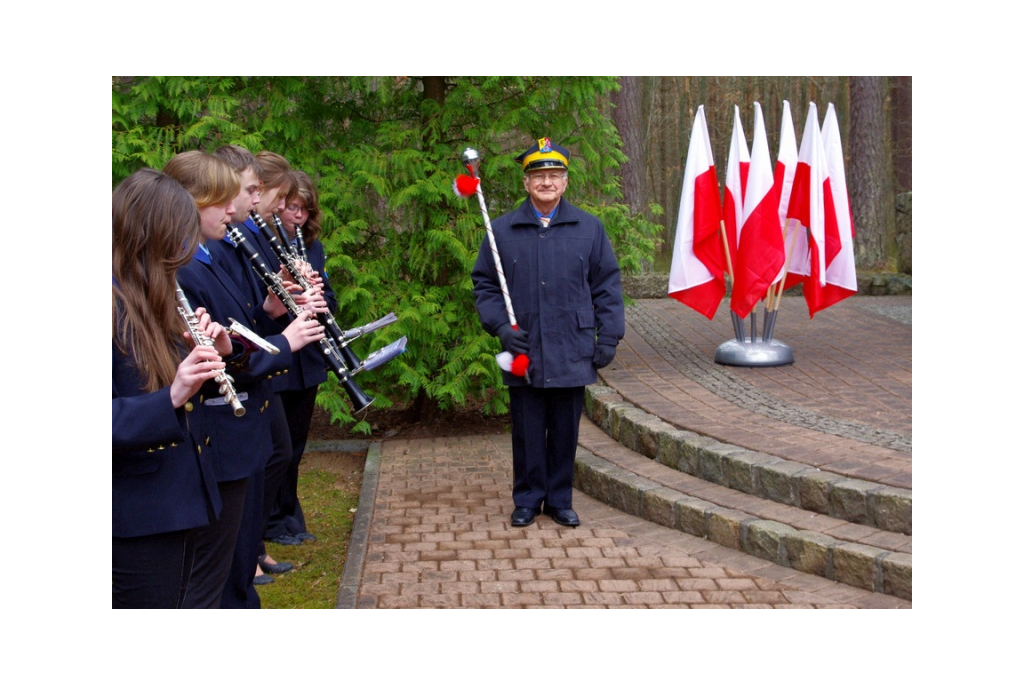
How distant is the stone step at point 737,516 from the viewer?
191 inches

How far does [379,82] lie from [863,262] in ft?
26.7

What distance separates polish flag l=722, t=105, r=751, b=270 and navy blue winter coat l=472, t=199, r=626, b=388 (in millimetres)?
2779

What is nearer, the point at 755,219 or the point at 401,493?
the point at 401,493

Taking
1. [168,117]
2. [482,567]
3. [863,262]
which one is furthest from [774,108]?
[482,567]

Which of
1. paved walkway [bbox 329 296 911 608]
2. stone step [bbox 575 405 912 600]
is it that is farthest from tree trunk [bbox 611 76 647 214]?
stone step [bbox 575 405 912 600]

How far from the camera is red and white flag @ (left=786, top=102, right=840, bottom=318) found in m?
8.09

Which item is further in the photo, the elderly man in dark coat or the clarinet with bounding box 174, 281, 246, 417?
the elderly man in dark coat

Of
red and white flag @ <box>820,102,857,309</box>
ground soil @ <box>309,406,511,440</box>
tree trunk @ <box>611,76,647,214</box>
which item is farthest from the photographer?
tree trunk @ <box>611,76,647,214</box>

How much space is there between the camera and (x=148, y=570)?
9.98ft

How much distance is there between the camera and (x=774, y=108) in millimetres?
14828

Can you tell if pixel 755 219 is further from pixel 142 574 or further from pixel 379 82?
pixel 142 574

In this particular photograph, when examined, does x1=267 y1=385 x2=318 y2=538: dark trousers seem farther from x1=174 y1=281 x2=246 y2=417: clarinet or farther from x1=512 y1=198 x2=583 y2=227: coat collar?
x1=174 y1=281 x2=246 y2=417: clarinet

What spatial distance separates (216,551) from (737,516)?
9.88 feet

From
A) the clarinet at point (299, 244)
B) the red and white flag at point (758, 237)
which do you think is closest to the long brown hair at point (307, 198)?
the clarinet at point (299, 244)
